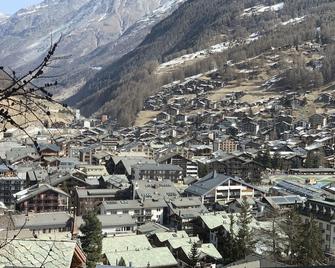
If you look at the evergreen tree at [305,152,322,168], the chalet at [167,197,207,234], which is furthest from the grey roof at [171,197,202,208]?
the evergreen tree at [305,152,322,168]

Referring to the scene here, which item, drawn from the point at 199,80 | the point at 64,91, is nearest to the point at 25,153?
the point at 199,80

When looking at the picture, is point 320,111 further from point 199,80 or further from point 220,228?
point 220,228

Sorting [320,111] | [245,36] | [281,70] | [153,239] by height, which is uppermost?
[245,36]

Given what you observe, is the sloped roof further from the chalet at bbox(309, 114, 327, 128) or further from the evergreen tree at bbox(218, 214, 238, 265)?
the chalet at bbox(309, 114, 327, 128)

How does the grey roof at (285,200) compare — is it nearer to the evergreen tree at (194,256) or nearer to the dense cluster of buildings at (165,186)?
the dense cluster of buildings at (165,186)

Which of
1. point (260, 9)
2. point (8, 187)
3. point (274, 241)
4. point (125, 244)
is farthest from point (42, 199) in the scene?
point (260, 9)

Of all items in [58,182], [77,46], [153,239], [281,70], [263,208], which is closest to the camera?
[153,239]

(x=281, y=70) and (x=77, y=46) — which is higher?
(x=77, y=46)
